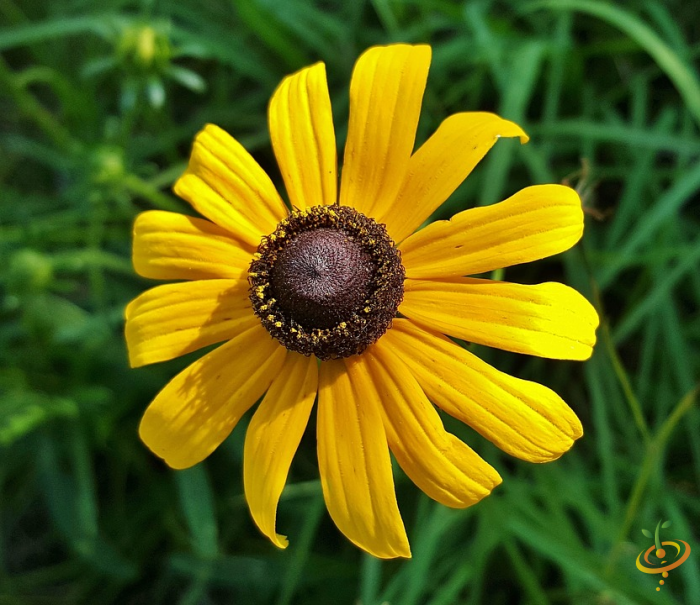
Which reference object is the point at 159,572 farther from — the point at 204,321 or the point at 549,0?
the point at 549,0

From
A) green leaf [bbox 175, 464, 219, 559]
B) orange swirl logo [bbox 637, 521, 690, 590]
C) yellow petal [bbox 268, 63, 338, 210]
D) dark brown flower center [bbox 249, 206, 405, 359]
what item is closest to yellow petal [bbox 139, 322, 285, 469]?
dark brown flower center [bbox 249, 206, 405, 359]

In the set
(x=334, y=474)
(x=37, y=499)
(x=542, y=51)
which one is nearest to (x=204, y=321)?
(x=334, y=474)

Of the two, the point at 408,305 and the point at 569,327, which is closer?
the point at 569,327

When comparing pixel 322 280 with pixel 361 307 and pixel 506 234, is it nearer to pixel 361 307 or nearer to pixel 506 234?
pixel 361 307

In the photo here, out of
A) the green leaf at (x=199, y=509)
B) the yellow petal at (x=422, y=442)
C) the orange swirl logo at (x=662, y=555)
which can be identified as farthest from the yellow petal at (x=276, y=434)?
the orange swirl logo at (x=662, y=555)

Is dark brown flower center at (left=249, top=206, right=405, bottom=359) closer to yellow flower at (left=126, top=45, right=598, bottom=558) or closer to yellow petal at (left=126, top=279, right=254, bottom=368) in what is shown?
yellow flower at (left=126, top=45, right=598, bottom=558)

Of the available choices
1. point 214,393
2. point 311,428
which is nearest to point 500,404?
point 214,393
